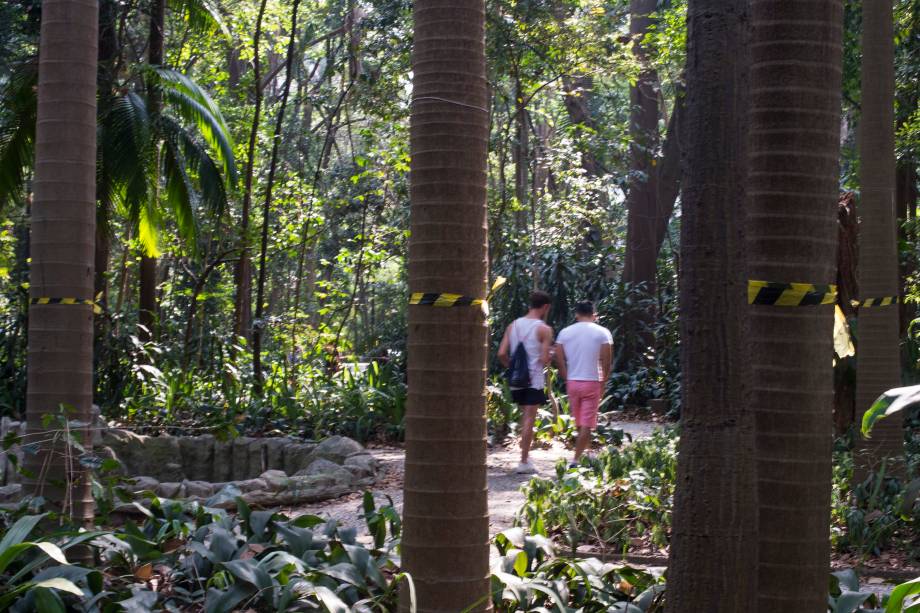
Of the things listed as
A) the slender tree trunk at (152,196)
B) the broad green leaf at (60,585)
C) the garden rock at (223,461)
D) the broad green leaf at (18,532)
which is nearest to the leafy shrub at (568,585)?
the broad green leaf at (60,585)

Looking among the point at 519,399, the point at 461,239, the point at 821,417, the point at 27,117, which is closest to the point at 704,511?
the point at 821,417

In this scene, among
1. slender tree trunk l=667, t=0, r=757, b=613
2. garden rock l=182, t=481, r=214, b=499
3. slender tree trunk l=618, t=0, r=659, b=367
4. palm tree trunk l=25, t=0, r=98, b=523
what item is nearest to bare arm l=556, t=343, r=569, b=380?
garden rock l=182, t=481, r=214, b=499

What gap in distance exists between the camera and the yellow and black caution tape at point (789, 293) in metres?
3.85

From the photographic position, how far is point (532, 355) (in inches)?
427

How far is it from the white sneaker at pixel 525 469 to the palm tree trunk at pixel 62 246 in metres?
5.90

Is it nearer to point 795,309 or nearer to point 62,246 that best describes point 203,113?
point 62,246

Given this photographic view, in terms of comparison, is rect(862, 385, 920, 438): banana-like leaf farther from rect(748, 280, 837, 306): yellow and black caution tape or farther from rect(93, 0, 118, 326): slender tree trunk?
rect(93, 0, 118, 326): slender tree trunk

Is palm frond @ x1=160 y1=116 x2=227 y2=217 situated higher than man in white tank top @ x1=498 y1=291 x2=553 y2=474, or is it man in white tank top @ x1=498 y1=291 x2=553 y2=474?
palm frond @ x1=160 y1=116 x2=227 y2=217

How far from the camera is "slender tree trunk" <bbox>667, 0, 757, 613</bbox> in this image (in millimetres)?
3357

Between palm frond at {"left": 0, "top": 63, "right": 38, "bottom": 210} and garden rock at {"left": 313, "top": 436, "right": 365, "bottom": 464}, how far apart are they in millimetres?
6194

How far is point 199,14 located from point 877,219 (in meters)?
10.7

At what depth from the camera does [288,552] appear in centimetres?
561

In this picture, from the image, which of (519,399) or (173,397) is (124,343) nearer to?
(173,397)

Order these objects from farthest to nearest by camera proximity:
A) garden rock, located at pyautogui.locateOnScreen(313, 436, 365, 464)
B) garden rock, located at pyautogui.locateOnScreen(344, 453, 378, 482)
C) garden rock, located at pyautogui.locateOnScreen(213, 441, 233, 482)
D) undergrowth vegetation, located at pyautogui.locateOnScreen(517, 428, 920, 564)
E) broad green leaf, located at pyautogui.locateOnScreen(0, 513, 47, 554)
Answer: garden rock, located at pyautogui.locateOnScreen(213, 441, 233, 482) < garden rock, located at pyautogui.locateOnScreen(313, 436, 365, 464) < garden rock, located at pyautogui.locateOnScreen(344, 453, 378, 482) < undergrowth vegetation, located at pyautogui.locateOnScreen(517, 428, 920, 564) < broad green leaf, located at pyautogui.locateOnScreen(0, 513, 47, 554)
